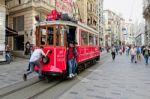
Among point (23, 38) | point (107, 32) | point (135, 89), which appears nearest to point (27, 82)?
point (135, 89)

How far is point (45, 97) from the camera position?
25.6 ft

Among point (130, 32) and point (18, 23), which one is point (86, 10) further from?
point (130, 32)

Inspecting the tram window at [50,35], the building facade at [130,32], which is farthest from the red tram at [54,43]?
the building facade at [130,32]

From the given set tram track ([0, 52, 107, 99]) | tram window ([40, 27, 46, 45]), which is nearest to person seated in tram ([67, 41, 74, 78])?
tram track ([0, 52, 107, 99])

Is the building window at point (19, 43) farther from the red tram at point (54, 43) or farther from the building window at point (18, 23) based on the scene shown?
the red tram at point (54, 43)

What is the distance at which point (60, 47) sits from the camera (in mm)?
10781

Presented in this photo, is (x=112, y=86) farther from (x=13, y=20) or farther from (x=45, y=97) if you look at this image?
(x=13, y=20)

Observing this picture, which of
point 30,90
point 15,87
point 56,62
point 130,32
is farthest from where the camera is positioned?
point 130,32

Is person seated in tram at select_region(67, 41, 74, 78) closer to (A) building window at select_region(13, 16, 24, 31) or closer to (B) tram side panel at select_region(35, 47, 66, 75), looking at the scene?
(B) tram side panel at select_region(35, 47, 66, 75)

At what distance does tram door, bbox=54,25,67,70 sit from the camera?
10711 millimetres

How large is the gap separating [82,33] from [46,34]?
10.7ft

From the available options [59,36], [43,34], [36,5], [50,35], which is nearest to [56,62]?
[59,36]

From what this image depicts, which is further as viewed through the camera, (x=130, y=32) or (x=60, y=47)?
(x=130, y=32)

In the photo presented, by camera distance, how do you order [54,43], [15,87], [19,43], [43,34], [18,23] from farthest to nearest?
[19,43] → [18,23] → [43,34] → [54,43] → [15,87]
